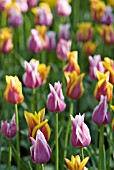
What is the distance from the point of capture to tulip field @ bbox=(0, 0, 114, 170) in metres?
1.88

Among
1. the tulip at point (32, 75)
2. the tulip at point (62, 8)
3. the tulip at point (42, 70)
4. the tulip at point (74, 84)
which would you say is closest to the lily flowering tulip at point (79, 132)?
the tulip at point (74, 84)

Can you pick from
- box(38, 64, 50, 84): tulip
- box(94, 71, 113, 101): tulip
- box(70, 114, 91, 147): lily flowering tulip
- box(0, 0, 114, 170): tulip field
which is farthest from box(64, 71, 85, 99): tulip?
box(70, 114, 91, 147): lily flowering tulip

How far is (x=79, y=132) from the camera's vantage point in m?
1.84

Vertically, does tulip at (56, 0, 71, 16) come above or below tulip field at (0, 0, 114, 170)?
above

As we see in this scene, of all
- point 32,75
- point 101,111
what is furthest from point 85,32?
point 101,111

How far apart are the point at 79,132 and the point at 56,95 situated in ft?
0.90

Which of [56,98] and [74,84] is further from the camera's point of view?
[74,84]

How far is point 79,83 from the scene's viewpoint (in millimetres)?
2244

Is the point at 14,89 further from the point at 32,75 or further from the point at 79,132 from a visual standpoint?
the point at 79,132

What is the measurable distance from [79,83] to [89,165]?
1.58 feet

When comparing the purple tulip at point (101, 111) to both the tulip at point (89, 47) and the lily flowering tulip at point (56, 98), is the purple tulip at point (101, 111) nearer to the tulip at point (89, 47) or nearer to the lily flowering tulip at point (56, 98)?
the lily flowering tulip at point (56, 98)

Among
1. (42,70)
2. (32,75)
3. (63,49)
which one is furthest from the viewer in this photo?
(63,49)

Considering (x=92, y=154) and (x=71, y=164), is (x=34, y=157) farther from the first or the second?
(x=92, y=154)

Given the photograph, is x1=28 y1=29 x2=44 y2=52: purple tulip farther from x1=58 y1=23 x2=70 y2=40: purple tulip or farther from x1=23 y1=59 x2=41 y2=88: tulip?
x1=23 y1=59 x2=41 y2=88: tulip
